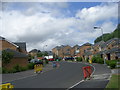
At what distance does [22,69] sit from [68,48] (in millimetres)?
91070

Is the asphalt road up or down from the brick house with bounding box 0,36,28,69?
down

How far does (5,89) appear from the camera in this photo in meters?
7.56

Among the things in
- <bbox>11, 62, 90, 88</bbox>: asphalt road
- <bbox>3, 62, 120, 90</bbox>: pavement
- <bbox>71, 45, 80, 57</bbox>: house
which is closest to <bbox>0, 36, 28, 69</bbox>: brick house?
<bbox>3, 62, 120, 90</bbox>: pavement

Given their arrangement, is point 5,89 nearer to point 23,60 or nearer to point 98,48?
point 23,60

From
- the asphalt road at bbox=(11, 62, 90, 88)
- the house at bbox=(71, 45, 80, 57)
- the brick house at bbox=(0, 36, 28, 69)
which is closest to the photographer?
the asphalt road at bbox=(11, 62, 90, 88)

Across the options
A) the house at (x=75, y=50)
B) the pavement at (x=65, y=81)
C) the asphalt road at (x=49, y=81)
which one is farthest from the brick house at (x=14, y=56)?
the house at (x=75, y=50)

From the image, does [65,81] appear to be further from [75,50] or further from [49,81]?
[75,50]

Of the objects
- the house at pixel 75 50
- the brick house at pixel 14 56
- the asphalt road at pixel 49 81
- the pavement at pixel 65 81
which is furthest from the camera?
the house at pixel 75 50

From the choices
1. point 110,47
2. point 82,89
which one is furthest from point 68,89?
point 110,47

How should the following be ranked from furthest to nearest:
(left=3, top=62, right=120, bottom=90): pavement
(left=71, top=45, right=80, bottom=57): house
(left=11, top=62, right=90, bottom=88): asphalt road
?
(left=71, top=45, right=80, bottom=57): house, (left=11, top=62, right=90, bottom=88): asphalt road, (left=3, top=62, right=120, bottom=90): pavement

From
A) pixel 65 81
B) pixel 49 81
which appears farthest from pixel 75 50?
pixel 65 81

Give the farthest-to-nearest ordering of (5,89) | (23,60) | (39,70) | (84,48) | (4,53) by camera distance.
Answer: (84,48), (23,60), (4,53), (39,70), (5,89)

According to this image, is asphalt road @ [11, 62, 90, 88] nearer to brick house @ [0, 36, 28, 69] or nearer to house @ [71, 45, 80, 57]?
brick house @ [0, 36, 28, 69]

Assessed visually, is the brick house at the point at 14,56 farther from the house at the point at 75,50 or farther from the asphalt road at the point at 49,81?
the house at the point at 75,50
